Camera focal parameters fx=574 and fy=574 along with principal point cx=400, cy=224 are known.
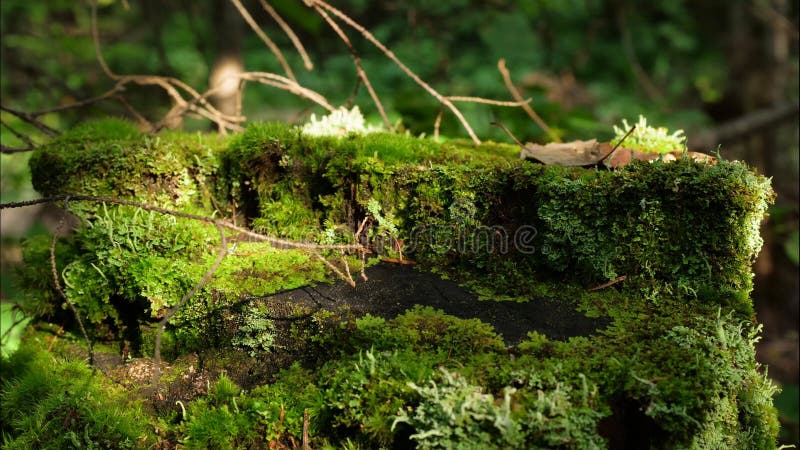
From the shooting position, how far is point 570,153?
3545 millimetres

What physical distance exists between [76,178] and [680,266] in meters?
3.42

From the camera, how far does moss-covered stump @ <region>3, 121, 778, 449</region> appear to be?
7.40 feet

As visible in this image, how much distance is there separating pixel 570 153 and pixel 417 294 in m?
1.39

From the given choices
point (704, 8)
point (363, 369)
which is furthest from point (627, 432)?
point (704, 8)

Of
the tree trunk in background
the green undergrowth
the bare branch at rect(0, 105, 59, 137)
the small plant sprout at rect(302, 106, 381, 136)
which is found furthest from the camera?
the tree trunk in background

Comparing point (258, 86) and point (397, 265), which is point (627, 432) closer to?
point (397, 265)

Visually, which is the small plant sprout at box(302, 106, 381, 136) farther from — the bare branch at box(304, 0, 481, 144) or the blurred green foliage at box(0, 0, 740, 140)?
the blurred green foliage at box(0, 0, 740, 140)

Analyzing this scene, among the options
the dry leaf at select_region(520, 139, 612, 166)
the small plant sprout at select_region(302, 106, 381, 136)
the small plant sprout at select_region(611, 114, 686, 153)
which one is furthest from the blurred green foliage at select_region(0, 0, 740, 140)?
the dry leaf at select_region(520, 139, 612, 166)

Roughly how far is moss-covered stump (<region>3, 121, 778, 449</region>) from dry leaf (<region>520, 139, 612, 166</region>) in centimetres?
25

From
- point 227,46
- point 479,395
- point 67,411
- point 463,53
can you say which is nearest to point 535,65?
point 463,53

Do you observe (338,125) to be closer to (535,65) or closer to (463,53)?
(463,53)

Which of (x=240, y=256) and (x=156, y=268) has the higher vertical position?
(x=240, y=256)

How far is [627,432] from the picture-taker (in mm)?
2342

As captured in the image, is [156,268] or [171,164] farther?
[171,164]
